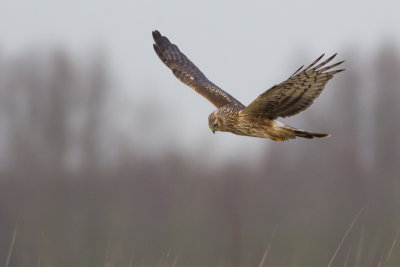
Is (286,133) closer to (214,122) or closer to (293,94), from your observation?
(293,94)

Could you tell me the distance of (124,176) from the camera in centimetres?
2022

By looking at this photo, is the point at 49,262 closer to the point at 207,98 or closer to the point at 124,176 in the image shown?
the point at 207,98

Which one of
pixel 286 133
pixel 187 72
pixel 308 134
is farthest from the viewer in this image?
pixel 187 72

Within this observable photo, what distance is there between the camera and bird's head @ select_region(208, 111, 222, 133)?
6.61m

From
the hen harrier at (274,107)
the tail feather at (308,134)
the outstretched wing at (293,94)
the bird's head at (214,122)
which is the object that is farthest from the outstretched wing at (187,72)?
the tail feather at (308,134)

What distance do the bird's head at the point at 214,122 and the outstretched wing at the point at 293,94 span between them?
0.47 metres

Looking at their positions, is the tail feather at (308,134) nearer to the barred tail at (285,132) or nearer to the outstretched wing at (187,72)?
the barred tail at (285,132)

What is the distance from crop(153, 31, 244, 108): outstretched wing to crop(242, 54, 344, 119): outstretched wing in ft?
3.11

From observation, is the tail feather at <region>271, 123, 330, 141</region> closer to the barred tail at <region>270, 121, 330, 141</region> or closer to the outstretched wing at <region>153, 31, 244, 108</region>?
the barred tail at <region>270, 121, 330, 141</region>

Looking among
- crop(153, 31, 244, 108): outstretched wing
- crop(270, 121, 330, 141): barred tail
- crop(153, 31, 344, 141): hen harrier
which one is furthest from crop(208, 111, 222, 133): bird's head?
crop(270, 121, 330, 141): barred tail

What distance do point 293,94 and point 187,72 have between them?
8.05 ft

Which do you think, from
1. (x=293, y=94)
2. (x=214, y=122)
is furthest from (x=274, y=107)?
(x=214, y=122)

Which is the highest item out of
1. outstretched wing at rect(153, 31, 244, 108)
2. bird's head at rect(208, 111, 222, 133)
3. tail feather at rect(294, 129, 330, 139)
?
outstretched wing at rect(153, 31, 244, 108)

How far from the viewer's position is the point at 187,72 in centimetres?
817
